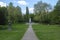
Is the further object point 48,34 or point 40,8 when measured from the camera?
point 40,8

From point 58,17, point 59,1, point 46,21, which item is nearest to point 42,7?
point 46,21

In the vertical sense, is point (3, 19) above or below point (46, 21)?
above

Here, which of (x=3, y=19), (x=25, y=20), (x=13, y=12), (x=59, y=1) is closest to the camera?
(x=3, y=19)

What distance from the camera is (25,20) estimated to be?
123m

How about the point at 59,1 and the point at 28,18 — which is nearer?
the point at 59,1

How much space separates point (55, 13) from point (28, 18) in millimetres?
59673

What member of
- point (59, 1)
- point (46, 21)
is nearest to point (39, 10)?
point (46, 21)

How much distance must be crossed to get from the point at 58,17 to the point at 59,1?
9255 mm

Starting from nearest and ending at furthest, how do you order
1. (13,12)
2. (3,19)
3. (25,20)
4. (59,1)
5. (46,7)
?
1. (3,19)
2. (59,1)
3. (13,12)
4. (46,7)
5. (25,20)

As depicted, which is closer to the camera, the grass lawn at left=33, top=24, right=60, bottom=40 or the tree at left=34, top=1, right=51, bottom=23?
the grass lawn at left=33, top=24, right=60, bottom=40

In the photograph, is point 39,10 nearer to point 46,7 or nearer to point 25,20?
point 46,7

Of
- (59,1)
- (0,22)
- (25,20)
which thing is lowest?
(25,20)

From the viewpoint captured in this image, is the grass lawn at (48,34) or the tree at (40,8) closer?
the grass lawn at (48,34)

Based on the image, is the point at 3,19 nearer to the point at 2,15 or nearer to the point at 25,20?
the point at 2,15
